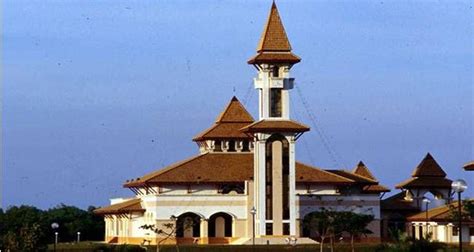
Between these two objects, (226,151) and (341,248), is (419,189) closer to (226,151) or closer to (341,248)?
(226,151)

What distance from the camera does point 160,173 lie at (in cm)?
10625

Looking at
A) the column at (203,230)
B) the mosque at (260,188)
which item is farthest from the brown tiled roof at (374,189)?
the column at (203,230)

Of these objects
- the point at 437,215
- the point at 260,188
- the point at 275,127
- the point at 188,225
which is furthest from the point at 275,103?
the point at 437,215

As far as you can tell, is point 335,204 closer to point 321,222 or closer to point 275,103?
point 321,222

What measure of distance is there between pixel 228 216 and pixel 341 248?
63.0 feet

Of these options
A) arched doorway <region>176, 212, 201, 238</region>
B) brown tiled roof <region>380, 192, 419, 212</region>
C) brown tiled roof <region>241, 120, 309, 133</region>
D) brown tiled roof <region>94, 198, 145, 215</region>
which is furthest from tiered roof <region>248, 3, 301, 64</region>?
brown tiled roof <region>380, 192, 419, 212</region>

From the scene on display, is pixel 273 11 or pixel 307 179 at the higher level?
pixel 273 11

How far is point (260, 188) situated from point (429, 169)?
834 inches

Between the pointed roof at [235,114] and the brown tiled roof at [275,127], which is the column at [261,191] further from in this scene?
the pointed roof at [235,114]

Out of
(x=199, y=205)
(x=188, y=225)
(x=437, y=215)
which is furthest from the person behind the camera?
(x=199, y=205)

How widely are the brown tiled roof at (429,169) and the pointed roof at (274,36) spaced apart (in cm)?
1992

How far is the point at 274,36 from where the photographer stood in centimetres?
10262

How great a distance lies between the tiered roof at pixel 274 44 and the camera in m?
102

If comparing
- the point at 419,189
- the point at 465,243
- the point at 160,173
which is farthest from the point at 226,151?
the point at 465,243
